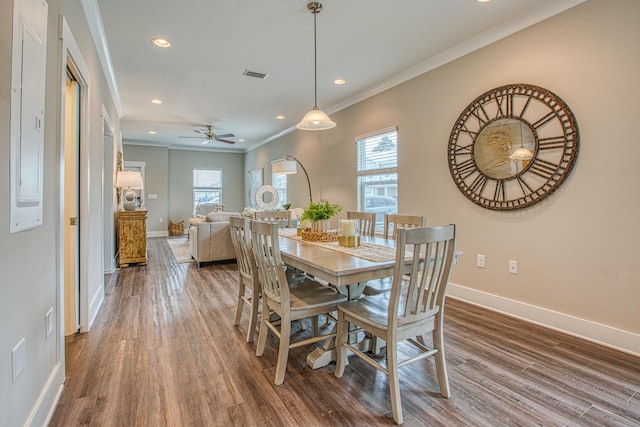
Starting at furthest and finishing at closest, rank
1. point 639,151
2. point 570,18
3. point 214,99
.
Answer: point 214,99, point 570,18, point 639,151

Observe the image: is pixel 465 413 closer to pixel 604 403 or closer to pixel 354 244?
pixel 604 403

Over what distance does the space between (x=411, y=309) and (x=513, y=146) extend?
81.6 inches

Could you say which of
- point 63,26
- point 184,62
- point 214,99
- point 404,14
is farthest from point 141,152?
point 404,14

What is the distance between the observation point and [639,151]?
7.46ft

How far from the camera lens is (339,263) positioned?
187 centimetres

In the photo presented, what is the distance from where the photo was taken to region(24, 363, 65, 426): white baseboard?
4.86 ft

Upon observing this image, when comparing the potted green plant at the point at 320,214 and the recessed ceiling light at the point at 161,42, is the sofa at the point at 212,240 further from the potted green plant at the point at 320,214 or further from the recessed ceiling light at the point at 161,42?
the potted green plant at the point at 320,214

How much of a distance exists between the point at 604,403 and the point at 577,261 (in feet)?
3.85

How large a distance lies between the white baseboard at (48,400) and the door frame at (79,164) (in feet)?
0.33

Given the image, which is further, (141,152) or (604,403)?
(141,152)

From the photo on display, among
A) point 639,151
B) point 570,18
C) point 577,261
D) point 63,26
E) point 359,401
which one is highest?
point 570,18

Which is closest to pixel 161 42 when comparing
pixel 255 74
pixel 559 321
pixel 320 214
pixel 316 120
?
pixel 255 74

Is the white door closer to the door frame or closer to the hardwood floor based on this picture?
the door frame

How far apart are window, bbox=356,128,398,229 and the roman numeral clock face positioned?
38.4 inches
